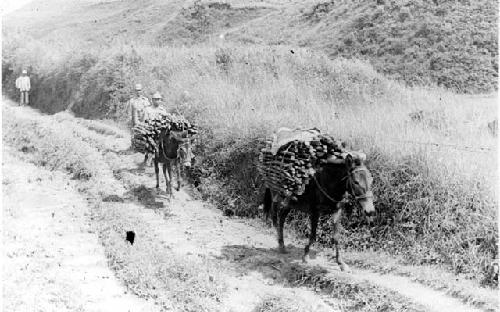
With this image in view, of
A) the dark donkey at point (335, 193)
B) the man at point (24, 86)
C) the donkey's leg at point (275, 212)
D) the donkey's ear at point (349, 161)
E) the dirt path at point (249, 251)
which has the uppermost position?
the man at point (24, 86)

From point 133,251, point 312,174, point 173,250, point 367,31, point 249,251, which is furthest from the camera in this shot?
point 367,31

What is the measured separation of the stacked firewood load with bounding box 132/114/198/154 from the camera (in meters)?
11.0

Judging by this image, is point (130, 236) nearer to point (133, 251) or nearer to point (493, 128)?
point (133, 251)

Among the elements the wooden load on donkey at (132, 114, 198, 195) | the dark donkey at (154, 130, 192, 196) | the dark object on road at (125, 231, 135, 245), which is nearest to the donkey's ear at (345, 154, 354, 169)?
the dark object on road at (125, 231, 135, 245)

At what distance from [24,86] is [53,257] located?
2124cm

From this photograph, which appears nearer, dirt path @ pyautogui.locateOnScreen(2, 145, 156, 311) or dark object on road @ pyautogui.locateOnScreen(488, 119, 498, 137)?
dirt path @ pyautogui.locateOnScreen(2, 145, 156, 311)

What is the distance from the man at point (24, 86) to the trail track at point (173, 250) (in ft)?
52.0

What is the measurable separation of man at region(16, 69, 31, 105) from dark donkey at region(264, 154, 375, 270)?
2212 cm

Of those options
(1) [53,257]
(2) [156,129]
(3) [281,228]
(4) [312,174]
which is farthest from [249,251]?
(2) [156,129]

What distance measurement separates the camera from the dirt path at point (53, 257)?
20.5 feet

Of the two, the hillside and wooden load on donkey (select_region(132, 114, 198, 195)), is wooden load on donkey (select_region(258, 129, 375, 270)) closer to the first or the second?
wooden load on donkey (select_region(132, 114, 198, 195))

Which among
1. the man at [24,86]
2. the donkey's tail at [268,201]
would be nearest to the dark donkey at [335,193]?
the donkey's tail at [268,201]

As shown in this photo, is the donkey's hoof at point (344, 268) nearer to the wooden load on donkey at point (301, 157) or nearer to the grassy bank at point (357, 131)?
the grassy bank at point (357, 131)

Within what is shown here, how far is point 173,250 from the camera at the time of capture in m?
8.49
